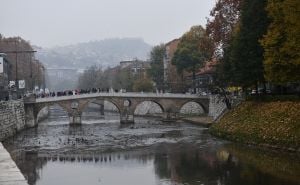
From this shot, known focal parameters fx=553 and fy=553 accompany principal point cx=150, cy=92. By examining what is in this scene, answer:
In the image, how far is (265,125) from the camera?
149ft

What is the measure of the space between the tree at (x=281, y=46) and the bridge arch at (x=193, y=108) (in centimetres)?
4103

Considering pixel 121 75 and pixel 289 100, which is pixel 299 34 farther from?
pixel 121 75

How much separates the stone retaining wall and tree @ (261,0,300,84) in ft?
88.8

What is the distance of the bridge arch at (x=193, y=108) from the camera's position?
86412 millimetres

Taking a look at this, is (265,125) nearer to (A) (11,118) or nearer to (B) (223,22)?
(B) (223,22)

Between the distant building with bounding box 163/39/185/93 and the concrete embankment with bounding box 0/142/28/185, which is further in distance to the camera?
the distant building with bounding box 163/39/185/93

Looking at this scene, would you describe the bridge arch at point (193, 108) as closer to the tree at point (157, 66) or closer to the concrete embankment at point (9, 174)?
the tree at point (157, 66)

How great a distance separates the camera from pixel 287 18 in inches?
1588

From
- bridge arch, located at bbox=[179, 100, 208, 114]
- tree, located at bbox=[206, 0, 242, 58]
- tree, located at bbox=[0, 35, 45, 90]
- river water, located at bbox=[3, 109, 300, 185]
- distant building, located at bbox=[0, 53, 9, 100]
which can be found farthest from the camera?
tree, located at bbox=[0, 35, 45, 90]

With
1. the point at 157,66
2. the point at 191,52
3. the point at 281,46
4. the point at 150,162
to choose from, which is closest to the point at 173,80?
the point at 157,66

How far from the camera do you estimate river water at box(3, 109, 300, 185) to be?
3138 cm

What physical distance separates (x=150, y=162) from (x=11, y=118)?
3005cm

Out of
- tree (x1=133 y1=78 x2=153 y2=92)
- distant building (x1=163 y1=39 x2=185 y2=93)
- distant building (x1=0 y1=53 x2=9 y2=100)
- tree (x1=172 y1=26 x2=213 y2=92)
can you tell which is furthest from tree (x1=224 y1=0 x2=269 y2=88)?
tree (x1=133 y1=78 x2=153 y2=92)

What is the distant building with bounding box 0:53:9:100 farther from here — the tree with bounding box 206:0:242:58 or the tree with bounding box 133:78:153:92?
the tree with bounding box 206:0:242:58
